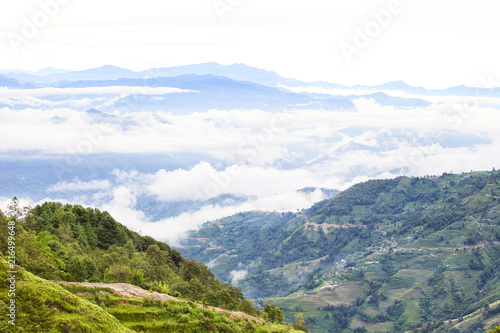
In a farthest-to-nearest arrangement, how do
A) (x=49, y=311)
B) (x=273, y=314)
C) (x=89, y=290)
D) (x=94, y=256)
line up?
(x=273, y=314), (x=94, y=256), (x=89, y=290), (x=49, y=311)

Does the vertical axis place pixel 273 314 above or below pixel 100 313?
below

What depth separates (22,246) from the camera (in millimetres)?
41062

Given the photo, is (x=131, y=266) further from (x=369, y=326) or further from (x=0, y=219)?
(x=369, y=326)

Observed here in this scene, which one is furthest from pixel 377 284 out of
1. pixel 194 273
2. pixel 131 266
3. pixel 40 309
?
pixel 40 309

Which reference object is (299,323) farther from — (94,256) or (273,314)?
(94,256)

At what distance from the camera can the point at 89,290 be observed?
38344 mm

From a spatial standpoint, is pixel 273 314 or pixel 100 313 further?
pixel 273 314

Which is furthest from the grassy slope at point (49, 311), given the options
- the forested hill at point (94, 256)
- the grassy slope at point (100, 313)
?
the forested hill at point (94, 256)

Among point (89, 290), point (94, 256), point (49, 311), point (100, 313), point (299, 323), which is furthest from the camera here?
point (299, 323)

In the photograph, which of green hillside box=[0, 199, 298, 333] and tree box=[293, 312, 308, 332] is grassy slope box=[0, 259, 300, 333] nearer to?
green hillside box=[0, 199, 298, 333]

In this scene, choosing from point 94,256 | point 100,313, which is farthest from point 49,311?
point 94,256

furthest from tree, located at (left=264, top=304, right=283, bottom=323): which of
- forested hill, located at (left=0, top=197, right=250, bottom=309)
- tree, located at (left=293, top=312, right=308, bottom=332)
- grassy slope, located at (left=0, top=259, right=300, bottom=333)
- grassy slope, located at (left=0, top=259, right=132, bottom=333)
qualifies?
grassy slope, located at (left=0, top=259, right=132, bottom=333)

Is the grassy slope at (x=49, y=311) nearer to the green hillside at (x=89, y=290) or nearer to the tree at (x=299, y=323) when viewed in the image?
the green hillside at (x=89, y=290)

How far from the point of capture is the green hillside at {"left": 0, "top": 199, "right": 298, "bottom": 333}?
27.8 m
